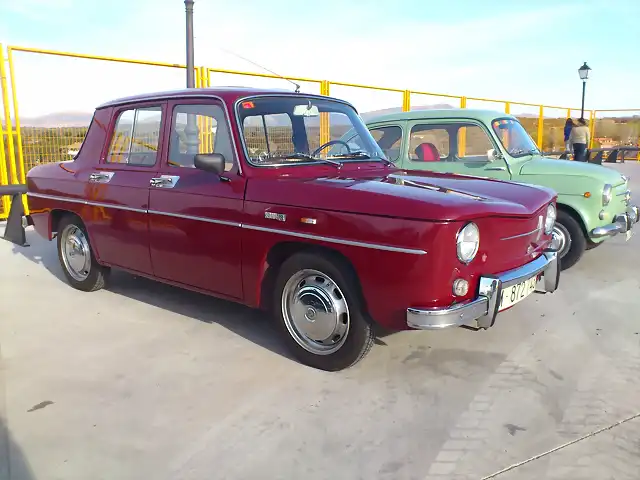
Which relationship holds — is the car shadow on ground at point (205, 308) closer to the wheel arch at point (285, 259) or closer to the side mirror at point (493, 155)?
the wheel arch at point (285, 259)

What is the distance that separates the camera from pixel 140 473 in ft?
8.45

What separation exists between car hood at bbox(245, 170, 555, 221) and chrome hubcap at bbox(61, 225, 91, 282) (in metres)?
2.51

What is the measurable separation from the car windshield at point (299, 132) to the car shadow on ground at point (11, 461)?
7.30 feet

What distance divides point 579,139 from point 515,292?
1284 centimetres

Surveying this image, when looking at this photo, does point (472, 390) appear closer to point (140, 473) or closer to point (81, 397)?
point (140, 473)

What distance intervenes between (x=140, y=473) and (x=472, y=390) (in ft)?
6.53

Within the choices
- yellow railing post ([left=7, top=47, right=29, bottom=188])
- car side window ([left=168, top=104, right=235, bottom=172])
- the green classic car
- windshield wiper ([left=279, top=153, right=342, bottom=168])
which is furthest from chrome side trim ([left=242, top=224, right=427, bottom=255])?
yellow railing post ([left=7, top=47, right=29, bottom=188])

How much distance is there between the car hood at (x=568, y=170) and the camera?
6180 millimetres

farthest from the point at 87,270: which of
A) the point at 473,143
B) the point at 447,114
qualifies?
the point at 473,143

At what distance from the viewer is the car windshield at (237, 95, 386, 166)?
13.2 ft

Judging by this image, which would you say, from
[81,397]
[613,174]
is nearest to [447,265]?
[81,397]

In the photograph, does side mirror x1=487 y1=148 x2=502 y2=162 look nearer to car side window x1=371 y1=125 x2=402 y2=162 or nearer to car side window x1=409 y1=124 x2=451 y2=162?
car side window x1=409 y1=124 x2=451 y2=162

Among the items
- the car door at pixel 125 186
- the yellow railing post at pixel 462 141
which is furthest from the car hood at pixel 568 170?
the car door at pixel 125 186

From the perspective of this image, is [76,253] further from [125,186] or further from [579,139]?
[579,139]
